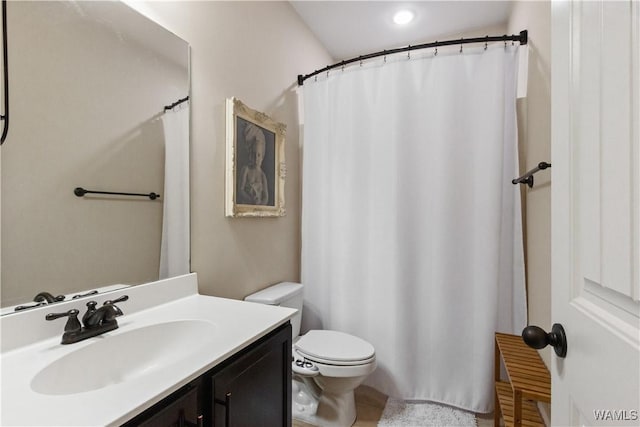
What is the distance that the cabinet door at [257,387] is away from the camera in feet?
2.61

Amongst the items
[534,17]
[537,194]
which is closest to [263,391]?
[537,194]

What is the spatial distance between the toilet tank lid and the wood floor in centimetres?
71

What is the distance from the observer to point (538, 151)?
55.3 inches

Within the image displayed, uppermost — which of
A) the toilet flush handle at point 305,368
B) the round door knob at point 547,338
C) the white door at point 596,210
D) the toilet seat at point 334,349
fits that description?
the white door at point 596,210

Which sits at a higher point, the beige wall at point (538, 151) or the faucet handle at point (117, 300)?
the beige wall at point (538, 151)

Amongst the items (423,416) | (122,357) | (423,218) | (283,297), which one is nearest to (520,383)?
(423,416)

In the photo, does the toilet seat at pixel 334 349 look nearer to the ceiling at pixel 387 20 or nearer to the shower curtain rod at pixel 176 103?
the shower curtain rod at pixel 176 103

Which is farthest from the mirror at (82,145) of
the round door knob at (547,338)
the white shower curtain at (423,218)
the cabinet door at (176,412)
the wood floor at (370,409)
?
the wood floor at (370,409)

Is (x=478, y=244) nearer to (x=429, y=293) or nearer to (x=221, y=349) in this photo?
(x=429, y=293)

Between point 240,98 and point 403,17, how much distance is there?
1.44 m

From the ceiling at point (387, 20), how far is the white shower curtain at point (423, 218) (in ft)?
1.64

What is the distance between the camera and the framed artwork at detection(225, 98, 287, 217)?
152 centimetres

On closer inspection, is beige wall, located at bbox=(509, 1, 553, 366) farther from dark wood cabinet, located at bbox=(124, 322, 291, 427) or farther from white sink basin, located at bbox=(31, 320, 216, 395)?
white sink basin, located at bbox=(31, 320, 216, 395)

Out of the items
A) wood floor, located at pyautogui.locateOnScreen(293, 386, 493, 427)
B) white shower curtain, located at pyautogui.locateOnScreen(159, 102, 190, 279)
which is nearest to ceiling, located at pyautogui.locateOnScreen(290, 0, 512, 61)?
white shower curtain, located at pyautogui.locateOnScreen(159, 102, 190, 279)
